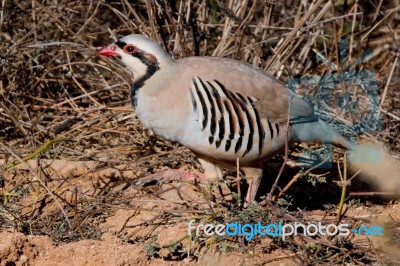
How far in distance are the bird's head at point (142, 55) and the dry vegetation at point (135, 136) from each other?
567 millimetres

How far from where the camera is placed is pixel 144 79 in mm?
3873

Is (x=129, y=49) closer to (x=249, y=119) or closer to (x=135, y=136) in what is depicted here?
(x=249, y=119)

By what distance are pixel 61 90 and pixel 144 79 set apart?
66.7 inches

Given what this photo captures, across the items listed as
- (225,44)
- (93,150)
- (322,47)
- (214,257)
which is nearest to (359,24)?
(322,47)

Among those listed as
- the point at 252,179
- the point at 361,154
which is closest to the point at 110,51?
the point at 252,179

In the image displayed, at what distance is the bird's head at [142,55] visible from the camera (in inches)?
152

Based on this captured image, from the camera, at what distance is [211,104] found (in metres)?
3.78

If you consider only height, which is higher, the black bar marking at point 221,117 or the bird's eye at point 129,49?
the bird's eye at point 129,49

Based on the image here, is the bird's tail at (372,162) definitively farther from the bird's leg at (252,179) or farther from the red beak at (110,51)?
the red beak at (110,51)

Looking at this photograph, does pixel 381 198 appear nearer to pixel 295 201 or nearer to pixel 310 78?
pixel 295 201

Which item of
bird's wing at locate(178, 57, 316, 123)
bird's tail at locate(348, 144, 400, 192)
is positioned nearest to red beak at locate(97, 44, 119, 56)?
bird's wing at locate(178, 57, 316, 123)

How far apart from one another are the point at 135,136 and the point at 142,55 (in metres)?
1.23

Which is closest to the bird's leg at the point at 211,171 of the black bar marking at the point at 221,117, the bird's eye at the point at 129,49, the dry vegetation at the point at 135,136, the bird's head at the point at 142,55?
the dry vegetation at the point at 135,136

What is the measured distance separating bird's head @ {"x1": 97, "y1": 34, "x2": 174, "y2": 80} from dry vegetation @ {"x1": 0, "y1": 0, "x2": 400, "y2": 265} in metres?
0.57
